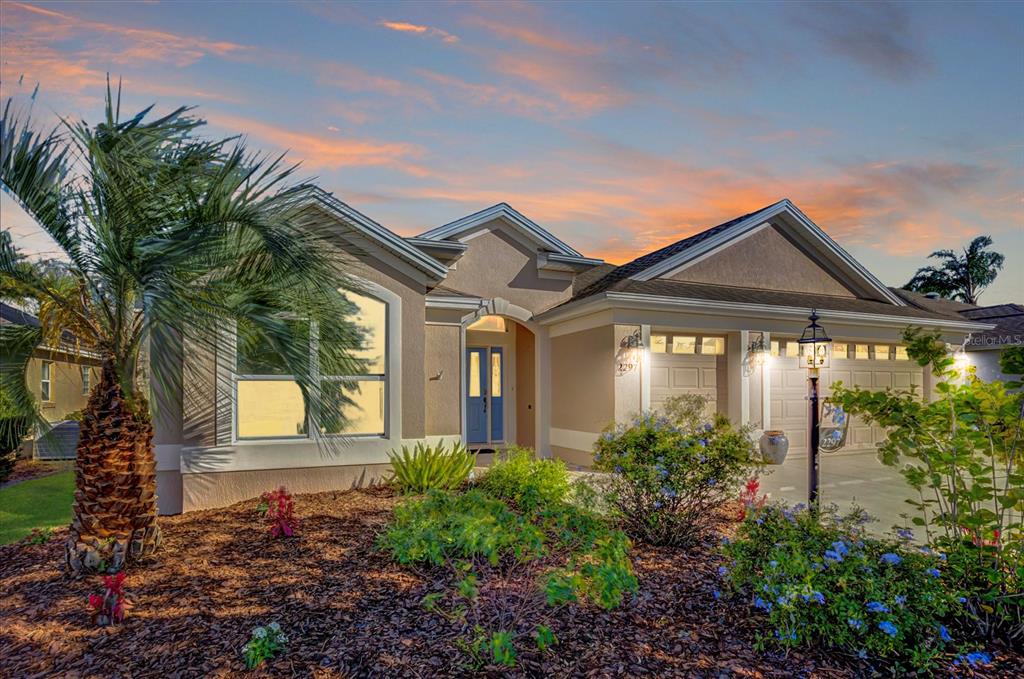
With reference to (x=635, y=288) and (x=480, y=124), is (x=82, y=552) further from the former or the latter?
(x=635, y=288)

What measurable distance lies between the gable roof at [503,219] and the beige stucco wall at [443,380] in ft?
8.72

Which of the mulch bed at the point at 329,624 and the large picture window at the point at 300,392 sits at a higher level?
the large picture window at the point at 300,392

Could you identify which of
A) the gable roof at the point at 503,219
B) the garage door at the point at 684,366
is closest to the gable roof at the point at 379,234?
the gable roof at the point at 503,219

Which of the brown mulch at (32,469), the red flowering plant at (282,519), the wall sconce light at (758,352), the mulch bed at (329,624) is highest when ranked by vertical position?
the wall sconce light at (758,352)

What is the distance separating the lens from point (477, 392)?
44.1ft

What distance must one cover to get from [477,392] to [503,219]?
4331mm

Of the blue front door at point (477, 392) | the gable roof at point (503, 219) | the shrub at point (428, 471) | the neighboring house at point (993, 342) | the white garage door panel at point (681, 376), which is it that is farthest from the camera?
the neighboring house at point (993, 342)

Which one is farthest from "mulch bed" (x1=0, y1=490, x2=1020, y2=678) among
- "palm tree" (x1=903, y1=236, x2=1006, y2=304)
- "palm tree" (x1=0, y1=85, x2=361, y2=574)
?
"palm tree" (x1=903, y1=236, x2=1006, y2=304)

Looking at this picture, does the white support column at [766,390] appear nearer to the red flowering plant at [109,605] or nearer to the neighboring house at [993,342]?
the neighboring house at [993,342]

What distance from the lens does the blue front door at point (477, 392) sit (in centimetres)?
1330

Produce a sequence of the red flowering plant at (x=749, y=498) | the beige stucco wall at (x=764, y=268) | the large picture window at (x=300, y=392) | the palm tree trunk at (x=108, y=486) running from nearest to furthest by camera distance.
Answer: the palm tree trunk at (x=108, y=486) < the red flowering plant at (x=749, y=498) < the large picture window at (x=300, y=392) < the beige stucco wall at (x=764, y=268)

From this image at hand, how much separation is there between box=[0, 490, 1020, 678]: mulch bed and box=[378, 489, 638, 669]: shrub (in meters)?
0.13

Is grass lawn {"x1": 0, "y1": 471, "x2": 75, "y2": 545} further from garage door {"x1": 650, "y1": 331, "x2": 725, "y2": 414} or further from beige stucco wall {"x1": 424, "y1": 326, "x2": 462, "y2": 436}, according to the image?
garage door {"x1": 650, "y1": 331, "x2": 725, "y2": 414}

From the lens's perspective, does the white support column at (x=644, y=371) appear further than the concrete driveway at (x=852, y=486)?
Yes
